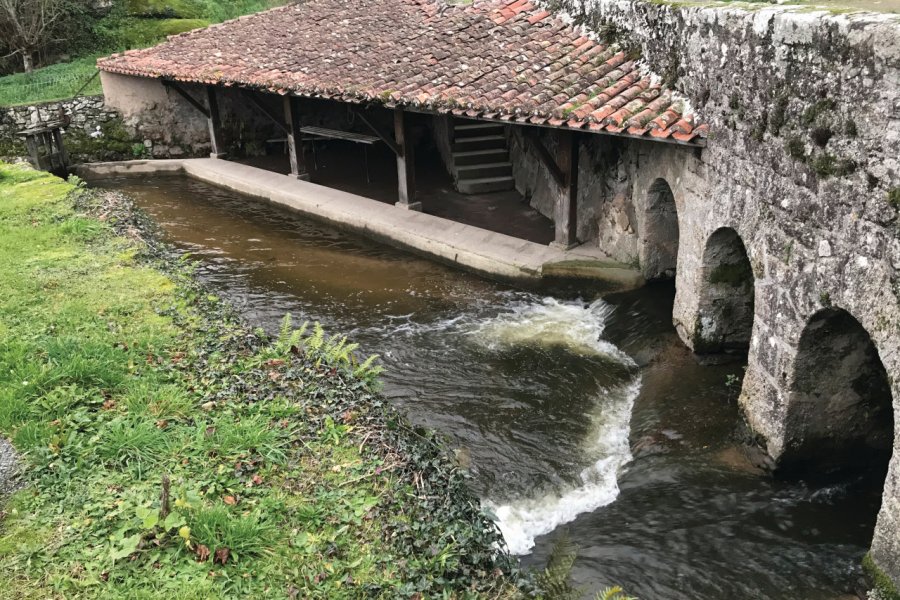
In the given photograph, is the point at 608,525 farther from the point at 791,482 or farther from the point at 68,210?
the point at 68,210

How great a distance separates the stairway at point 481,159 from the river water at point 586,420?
3285mm

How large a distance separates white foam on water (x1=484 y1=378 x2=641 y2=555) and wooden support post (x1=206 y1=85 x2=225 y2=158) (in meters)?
14.3

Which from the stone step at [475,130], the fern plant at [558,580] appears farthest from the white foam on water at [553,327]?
the stone step at [475,130]

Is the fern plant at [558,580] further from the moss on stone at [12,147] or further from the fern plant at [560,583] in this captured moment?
the moss on stone at [12,147]

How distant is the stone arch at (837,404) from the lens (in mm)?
6262

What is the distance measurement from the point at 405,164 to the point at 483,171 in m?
2.40

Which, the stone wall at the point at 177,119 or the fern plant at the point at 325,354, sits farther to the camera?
the stone wall at the point at 177,119

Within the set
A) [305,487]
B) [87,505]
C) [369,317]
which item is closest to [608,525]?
[305,487]

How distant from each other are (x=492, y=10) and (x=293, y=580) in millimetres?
11463

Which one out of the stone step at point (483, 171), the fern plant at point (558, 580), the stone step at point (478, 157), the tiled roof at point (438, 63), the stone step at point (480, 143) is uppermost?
the tiled roof at point (438, 63)

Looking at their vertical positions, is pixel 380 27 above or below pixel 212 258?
above

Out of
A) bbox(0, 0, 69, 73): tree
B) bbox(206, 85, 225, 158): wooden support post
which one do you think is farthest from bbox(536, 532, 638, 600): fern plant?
bbox(0, 0, 69, 73): tree

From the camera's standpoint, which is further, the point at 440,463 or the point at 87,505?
the point at 440,463

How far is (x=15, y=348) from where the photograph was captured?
21.9ft
